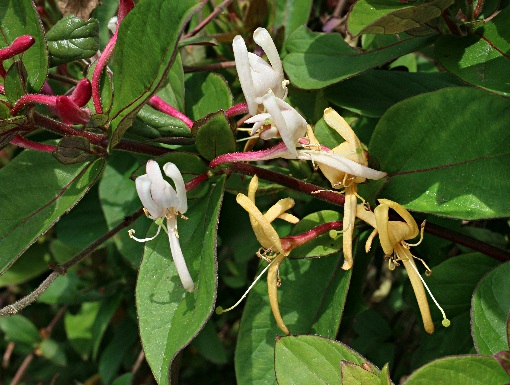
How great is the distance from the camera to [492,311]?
0.78m

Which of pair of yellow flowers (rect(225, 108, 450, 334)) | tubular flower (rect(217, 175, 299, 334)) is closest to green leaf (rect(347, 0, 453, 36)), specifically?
pair of yellow flowers (rect(225, 108, 450, 334))

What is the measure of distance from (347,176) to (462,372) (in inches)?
9.6

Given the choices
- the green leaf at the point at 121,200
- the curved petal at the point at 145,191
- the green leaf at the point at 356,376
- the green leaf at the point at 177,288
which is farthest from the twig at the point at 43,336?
the green leaf at the point at 356,376

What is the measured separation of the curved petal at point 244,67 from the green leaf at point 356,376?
0.28m

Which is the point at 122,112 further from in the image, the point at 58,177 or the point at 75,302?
the point at 75,302

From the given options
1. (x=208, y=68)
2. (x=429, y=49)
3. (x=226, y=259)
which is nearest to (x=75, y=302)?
(x=226, y=259)

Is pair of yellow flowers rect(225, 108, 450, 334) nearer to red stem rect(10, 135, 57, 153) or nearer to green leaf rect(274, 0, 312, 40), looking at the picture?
red stem rect(10, 135, 57, 153)

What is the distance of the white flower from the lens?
700 millimetres

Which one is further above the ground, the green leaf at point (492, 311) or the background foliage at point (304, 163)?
the background foliage at point (304, 163)

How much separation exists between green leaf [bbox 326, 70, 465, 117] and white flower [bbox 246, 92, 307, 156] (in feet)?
0.83

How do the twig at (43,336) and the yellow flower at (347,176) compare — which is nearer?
the yellow flower at (347,176)

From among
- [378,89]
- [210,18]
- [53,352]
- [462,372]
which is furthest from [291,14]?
[53,352]

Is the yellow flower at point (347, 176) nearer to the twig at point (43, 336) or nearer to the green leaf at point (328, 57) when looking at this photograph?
the green leaf at point (328, 57)

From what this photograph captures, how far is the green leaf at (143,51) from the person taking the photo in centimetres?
70
